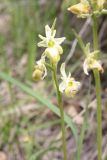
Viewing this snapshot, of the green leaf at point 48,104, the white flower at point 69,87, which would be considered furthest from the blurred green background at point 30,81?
the white flower at point 69,87

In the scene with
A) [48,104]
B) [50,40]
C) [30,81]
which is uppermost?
[30,81]

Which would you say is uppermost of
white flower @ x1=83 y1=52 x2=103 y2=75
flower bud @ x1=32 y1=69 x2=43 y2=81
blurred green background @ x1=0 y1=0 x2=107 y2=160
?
blurred green background @ x1=0 y1=0 x2=107 y2=160

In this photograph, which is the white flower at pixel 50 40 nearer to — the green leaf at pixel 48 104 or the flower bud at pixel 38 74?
the flower bud at pixel 38 74

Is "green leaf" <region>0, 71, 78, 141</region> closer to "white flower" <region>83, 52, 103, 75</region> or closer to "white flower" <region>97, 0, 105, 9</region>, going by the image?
"white flower" <region>83, 52, 103, 75</region>

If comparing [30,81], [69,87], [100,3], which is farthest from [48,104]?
[30,81]

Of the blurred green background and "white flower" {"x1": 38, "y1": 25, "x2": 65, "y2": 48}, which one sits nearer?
"white flower" {"x1": 38, "y1": 25, "x2": 65, "y2": 48}

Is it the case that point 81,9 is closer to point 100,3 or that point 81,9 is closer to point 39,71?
Answer: point 100,3

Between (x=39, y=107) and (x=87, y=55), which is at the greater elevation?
(x=39, y=107)

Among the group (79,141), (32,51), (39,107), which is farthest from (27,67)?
(79,141)

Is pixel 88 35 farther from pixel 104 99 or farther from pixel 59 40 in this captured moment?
pixel 59 40

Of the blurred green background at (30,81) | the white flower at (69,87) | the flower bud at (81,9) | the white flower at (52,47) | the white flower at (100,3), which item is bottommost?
the white flower at (69,87)

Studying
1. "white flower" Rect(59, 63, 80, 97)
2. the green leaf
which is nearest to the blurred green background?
the green leaf
